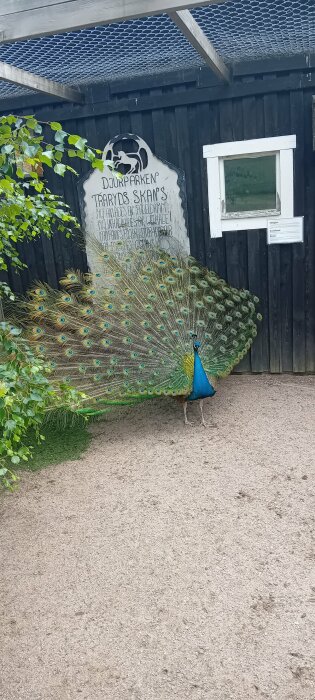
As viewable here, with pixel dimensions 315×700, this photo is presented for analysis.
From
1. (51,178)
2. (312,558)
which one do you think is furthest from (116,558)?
(51,178)

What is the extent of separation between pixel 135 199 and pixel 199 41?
6.98ft

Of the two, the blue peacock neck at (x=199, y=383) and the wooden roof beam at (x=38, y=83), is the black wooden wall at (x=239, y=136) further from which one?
the blue peacock neck at (x=199, y=383)

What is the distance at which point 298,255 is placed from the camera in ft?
18.4

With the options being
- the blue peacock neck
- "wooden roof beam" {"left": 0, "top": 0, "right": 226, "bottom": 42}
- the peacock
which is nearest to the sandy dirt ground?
the blue peacock neck

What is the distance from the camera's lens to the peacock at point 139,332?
445 cm

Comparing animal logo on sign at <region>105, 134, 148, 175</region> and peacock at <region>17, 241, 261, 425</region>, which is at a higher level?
animal logo on sign at <region>105, 134, 148, 175</region>

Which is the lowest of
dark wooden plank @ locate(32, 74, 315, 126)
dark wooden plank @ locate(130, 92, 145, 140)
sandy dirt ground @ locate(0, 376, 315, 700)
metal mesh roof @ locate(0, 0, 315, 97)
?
sandy dirt ground @ locate(0, 376, 315, 700)

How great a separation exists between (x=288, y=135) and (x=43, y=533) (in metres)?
4.27

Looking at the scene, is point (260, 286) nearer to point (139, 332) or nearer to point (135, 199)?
point (135, 199)

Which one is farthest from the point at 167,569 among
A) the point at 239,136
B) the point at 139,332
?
the point at 239,136

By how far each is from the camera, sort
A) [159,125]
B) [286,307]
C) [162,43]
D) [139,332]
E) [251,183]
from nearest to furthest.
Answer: [162,43] → [139,332] → [251,183] → [159,125] → [286,307]

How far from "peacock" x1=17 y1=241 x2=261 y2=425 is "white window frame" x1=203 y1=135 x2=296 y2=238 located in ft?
2.45

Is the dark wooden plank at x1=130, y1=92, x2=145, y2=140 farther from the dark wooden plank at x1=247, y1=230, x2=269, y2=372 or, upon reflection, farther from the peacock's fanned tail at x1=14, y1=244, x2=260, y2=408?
the dark wooden plank at x1=247, y1=230, x2=269, y2=372

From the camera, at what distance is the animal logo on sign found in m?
5.79
